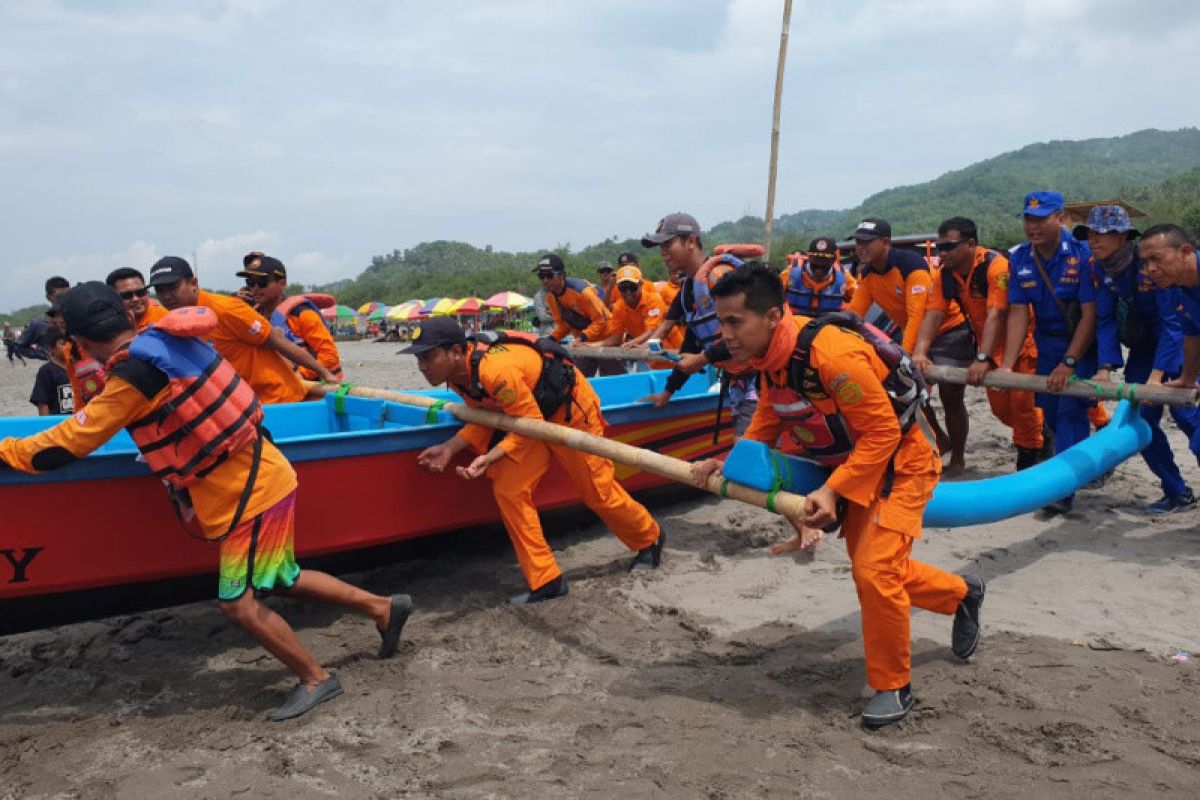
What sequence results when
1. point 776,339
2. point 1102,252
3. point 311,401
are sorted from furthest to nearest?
1. point 311,401
2. point 1102,252
3. point 776,339

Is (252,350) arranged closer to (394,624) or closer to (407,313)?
(394,624)

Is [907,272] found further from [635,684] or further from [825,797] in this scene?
[825,797]

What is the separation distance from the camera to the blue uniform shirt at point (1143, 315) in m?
5.09

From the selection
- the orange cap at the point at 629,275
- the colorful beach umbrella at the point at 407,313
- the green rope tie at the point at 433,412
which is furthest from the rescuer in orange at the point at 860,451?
the colorful beach umbrella at the point at 407,313

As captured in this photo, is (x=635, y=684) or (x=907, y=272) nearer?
(x=635, y=684)

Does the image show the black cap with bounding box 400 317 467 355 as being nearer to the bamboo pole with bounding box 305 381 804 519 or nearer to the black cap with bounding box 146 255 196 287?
the bamboo pole with bounding box 305 381 804 519

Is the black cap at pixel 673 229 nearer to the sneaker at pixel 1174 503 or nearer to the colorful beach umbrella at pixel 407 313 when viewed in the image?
the sneaker at pixel 1174 503

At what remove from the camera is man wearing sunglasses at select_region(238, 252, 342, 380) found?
606 centimetres

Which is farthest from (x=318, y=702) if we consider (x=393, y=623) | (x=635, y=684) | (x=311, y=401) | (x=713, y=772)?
(x=311, y=401)

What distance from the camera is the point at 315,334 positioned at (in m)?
6.25

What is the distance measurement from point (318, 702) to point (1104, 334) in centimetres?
500

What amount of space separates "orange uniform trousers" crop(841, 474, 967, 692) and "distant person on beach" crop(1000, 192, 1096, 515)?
263 cm

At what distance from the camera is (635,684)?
3781 mm

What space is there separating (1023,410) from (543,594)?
382 cm
